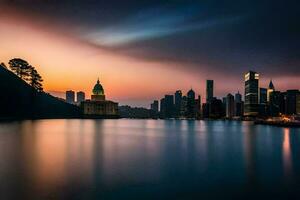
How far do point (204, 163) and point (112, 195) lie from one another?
1806 centimetres

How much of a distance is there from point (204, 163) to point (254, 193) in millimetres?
14559


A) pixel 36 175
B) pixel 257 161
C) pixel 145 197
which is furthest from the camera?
pixel 257 161

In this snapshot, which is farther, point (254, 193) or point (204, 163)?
point (204, 163)

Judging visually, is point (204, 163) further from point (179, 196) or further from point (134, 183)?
point (179, 196)

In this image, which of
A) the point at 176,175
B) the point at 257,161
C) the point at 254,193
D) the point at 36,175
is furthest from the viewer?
the point at 257,161

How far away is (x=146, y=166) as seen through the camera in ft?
113

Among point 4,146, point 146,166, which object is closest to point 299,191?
point 146,166

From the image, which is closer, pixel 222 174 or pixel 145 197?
pixel 145 197

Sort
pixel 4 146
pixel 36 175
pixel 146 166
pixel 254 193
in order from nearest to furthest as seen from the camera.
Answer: pixel 254 193 < pixel 36 175 < pixel 146 166 < pixel 4 146

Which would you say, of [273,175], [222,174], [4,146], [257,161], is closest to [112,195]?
[222,174]

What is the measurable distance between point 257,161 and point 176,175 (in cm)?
1607

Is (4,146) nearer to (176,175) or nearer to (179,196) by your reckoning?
(176,175)

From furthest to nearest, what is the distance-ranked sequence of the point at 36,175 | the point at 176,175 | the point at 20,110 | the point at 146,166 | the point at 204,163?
the point at 20,110 → the point at 204,163 → the point at 146,166 → the point at 176,175 → the point at 36,175

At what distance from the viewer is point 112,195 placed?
21344mm
